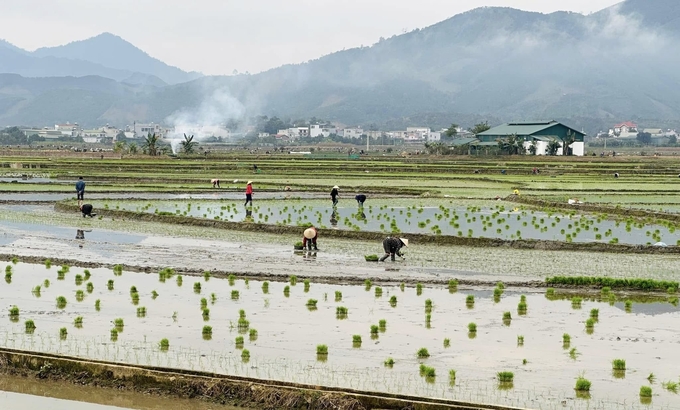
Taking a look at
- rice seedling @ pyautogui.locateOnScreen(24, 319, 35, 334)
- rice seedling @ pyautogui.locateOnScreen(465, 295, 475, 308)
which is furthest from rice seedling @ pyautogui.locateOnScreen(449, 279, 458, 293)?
rice seedling @ pyautogui.locateOnScreen(24, 319, 35, 334)

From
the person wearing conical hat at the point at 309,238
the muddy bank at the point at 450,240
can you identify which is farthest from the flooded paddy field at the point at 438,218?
the person wearing conical hat at the point at 309,238

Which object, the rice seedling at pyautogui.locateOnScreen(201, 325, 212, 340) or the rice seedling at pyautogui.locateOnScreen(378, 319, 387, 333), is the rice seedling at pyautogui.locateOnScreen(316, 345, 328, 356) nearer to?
the rice seedling at pyautogui.locateOnScreen(378, 319, 387, 333)

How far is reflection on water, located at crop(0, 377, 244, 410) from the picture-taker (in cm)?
1237

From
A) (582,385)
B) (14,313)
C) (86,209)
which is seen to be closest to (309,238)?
(14,313)

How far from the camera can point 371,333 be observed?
51.8 feet

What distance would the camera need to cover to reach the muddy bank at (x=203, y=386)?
11.8 metres

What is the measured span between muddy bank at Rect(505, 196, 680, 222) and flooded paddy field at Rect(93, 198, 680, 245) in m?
0.87

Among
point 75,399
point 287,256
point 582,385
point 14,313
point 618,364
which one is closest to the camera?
point 582,385

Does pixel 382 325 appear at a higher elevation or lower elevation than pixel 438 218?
lower

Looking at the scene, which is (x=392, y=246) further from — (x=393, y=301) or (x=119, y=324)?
(x=119, y=324)

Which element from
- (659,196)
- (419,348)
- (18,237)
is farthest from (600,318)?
(659,196)

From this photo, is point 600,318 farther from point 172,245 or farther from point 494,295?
point 172,245

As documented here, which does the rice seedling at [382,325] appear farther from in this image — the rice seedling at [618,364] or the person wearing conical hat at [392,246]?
the person wearing conical hat at [392,246]

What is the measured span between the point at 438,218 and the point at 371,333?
18464mm
